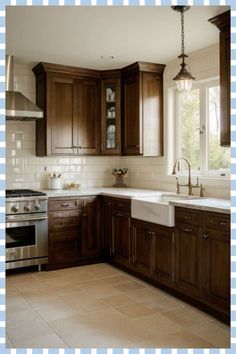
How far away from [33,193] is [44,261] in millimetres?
805

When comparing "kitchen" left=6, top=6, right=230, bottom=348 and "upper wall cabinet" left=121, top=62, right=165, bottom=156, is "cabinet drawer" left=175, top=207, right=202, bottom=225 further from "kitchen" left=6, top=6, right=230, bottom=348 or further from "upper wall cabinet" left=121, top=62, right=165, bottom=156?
"upper wall cabinet" left=121, top=62, right=165, bottom=156

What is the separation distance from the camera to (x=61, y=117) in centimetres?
489

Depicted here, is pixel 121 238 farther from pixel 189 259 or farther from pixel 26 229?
pixel 189 259

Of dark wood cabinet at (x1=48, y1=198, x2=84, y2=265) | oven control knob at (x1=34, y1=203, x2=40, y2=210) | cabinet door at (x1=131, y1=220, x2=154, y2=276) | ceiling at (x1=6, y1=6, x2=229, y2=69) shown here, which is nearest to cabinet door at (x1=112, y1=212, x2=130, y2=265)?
cabinet door at (x1=131, y1=220, x2=154, y2=276)

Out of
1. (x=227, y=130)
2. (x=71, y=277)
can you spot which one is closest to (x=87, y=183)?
(x=71, y=277)

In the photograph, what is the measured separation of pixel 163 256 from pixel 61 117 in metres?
2.24

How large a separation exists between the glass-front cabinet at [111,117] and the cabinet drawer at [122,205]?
0.90 m

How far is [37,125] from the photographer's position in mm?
5004

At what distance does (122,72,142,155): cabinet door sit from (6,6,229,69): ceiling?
0.98 feet

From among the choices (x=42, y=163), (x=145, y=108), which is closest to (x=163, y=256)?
(x=145, y=108)

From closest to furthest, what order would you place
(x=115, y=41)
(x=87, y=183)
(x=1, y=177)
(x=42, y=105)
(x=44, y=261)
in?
(x=1, y=177), (x=115, y=41), (x=44, y=261), (x=42, y=105), (x=87, y=183)

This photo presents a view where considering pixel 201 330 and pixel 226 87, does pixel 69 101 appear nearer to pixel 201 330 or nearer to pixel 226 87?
pixel 226 87

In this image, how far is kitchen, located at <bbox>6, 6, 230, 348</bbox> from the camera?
3021 millimetres

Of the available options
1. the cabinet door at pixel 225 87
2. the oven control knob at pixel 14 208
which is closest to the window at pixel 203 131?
the cabinet door at pixel 225 87
